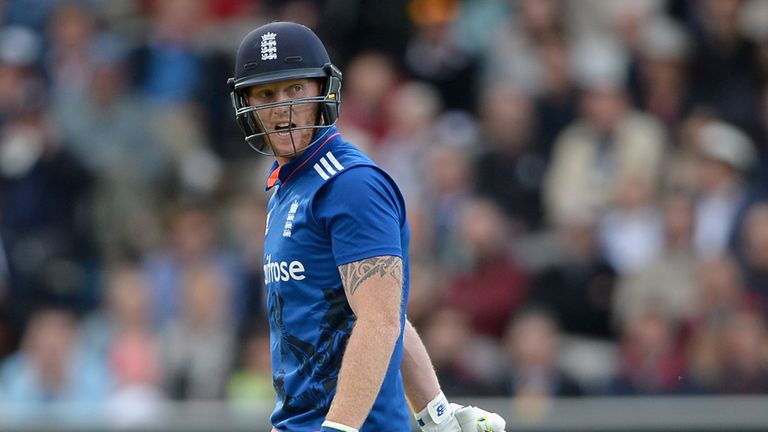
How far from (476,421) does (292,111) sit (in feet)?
4.25

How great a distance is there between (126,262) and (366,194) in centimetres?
735

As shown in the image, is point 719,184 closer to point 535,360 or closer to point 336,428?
point 535,360

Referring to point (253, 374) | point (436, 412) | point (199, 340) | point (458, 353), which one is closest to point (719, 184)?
point (458, 353)

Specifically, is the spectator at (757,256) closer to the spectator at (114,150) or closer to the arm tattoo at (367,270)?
the spectator at (114,150)

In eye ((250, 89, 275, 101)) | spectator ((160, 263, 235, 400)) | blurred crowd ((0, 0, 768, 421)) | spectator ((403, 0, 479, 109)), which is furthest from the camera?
spectator ((403, 0, 479, 109))

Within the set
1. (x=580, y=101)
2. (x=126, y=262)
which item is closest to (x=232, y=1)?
(x=126, y=262)

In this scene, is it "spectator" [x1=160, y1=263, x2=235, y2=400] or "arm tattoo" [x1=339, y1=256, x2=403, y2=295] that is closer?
"arm tattoo" [x1=339, y1=256, x2=403, y2=295]

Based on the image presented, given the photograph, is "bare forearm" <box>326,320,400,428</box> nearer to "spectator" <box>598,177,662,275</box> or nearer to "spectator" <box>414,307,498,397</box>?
"spectator" <box>414,307,498,397</box>

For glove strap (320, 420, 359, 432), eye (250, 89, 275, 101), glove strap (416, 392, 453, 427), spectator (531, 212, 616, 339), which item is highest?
eye (250, 89, 275, 101)

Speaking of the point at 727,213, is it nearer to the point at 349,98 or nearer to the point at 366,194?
the point at 349,98

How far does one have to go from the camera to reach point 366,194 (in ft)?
14.0

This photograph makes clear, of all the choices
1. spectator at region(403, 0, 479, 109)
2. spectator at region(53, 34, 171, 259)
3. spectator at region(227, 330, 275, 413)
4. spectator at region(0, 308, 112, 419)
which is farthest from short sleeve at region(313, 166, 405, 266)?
spectator at region(53, 34, 171, 259)

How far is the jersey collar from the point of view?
455 cm

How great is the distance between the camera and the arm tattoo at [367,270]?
421 cm
